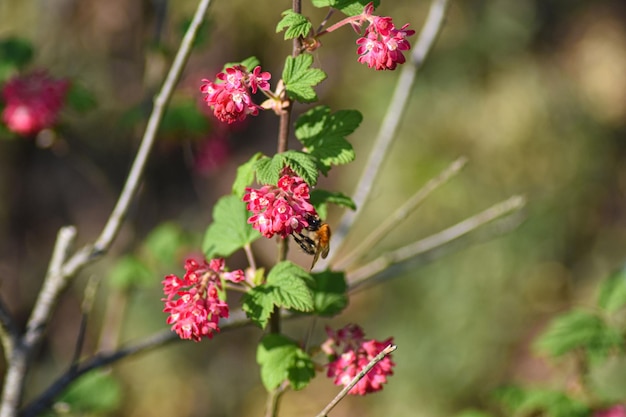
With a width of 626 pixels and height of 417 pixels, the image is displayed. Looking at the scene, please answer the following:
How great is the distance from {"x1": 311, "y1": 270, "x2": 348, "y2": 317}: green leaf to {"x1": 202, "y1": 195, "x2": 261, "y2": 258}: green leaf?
0.16 metres

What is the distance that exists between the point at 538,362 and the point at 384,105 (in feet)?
6.81

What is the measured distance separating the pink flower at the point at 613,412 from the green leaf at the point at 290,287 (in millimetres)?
1008

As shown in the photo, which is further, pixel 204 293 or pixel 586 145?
pixel 586 145

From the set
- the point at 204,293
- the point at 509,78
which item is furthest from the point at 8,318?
the point at 509,78

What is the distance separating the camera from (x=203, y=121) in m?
2.79

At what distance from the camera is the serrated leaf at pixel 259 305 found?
117 cm

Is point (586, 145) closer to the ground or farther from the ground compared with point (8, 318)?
closer to the ground

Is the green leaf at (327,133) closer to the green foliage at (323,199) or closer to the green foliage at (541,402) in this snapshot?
A: the green foliage at (323,199)

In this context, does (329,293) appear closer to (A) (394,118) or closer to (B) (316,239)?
(B) (316,239)

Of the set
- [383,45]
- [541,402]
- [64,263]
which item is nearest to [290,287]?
[383,45]

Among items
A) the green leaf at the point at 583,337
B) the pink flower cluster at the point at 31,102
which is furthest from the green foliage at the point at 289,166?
the pink flower cluster at the point at 31,102

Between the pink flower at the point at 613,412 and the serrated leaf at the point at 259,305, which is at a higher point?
the serrated leaf at the point at 259,305

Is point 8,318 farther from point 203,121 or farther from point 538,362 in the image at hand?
point 538,362

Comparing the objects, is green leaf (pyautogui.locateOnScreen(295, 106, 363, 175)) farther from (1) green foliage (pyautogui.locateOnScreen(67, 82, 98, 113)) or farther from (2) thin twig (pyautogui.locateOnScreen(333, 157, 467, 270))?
(1) green foliage (pyautogui.locateOnScreen(67, 82, 98, 113))
